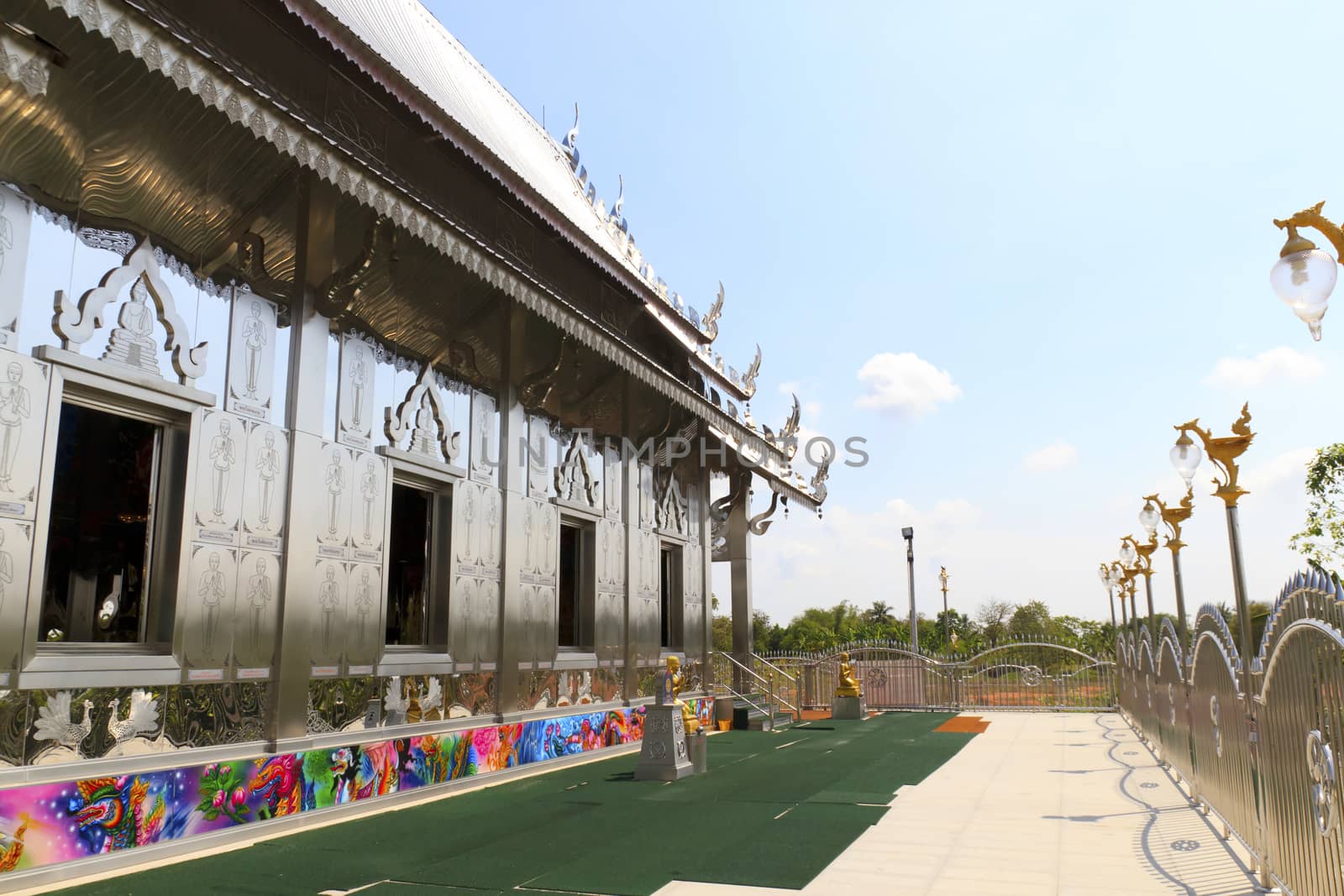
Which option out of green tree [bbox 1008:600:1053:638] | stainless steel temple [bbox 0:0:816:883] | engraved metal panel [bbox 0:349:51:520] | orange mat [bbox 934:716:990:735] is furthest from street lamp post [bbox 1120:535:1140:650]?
green tree [bbox 1008:600:1053:638]

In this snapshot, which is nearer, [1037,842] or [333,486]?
[1037,842]

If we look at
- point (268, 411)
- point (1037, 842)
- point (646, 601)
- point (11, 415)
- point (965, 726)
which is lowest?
point (965, 726)

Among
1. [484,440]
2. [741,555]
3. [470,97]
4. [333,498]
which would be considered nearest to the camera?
[333,498]

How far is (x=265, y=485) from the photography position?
808 centimetres

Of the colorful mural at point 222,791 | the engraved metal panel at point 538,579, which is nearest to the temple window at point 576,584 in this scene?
the engraved metal panel at point 538,579

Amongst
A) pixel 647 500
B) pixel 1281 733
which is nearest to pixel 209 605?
pixel 1281 733

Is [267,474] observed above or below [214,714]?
above

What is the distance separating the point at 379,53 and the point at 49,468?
429 centimetres

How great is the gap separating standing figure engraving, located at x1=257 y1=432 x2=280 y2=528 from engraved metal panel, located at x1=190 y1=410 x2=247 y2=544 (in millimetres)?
186

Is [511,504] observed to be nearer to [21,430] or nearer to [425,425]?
[425,425]

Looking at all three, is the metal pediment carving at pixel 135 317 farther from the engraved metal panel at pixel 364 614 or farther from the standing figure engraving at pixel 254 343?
the engraved metal panel at pixel 364 614

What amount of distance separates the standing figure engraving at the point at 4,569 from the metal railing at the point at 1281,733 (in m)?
7.32

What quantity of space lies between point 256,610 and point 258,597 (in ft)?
0.36

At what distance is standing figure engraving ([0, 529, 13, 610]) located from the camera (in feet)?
20.0
